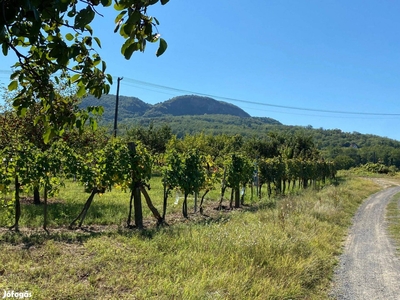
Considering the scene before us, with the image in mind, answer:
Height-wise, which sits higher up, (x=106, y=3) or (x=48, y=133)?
(x=106, y=3)

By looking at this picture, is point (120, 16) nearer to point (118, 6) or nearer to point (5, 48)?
point (118, 6)

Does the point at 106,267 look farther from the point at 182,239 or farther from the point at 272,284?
the point at 272,284

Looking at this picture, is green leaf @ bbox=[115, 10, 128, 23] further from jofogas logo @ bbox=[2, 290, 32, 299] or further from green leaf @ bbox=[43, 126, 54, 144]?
jofogas logo @ bbox=[2, 290, 32, 299]

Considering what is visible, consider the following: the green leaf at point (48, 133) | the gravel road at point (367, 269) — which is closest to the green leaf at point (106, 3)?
the green leaf at point (48, 133)

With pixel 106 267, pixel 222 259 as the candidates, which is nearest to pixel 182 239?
pixel 222 259

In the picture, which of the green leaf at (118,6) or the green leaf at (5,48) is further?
the green leaf at (5,48)

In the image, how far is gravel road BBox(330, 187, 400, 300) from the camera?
5371 millimetres

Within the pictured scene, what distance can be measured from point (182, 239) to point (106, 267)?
68.5 inches

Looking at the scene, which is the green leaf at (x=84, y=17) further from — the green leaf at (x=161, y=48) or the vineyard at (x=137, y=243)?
the vineyard at (x=137, y=243)

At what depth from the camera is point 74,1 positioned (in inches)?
57.9

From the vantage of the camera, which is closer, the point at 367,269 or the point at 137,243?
the point at 137,243

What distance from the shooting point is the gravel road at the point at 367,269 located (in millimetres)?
5371

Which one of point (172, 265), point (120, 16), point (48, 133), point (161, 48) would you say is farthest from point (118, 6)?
point (172, 265)

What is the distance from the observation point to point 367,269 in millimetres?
6699
